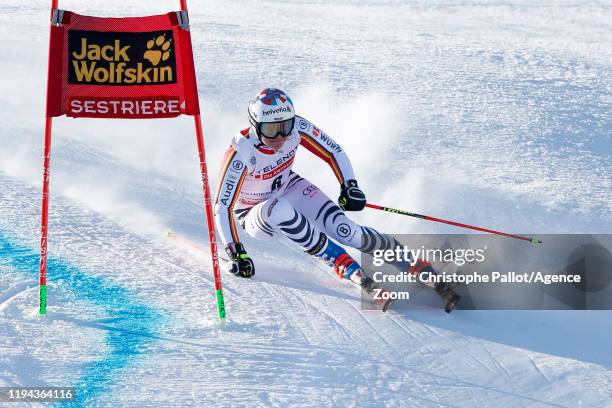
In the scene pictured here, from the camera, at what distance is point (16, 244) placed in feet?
23.5

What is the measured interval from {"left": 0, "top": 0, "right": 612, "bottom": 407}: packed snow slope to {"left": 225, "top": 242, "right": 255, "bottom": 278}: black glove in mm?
180

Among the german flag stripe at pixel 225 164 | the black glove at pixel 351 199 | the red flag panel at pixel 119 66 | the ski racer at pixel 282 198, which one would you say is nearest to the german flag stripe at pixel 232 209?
the ski racer at pixel 282 198

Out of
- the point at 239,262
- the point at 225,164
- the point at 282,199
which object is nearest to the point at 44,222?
the point at 239,262

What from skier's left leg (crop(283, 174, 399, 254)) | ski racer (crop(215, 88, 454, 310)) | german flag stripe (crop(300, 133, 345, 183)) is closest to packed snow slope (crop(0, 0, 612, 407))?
ski racer (crop(215, 88, 454, 310))

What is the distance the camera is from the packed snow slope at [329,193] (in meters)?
5.37

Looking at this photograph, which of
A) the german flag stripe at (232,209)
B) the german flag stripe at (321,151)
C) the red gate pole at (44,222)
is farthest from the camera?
the german flag stripe at (321,151)

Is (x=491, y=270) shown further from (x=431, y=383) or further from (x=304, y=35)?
(x=304, y=35)

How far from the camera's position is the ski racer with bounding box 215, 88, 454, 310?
660 centimetres

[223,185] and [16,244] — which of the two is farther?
[16,244]

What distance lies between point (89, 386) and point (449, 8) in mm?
13094

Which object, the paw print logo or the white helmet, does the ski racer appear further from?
the paw print logo

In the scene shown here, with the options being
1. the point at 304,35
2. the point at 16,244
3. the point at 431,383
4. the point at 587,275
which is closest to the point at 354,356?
the point at 431,383

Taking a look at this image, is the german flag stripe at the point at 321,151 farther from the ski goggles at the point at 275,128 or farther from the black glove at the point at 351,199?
the ski goggles at the point at 275,128

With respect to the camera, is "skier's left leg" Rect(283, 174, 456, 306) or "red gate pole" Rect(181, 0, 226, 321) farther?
"skier's left leg" Rect(283, 174, 456, 306)
